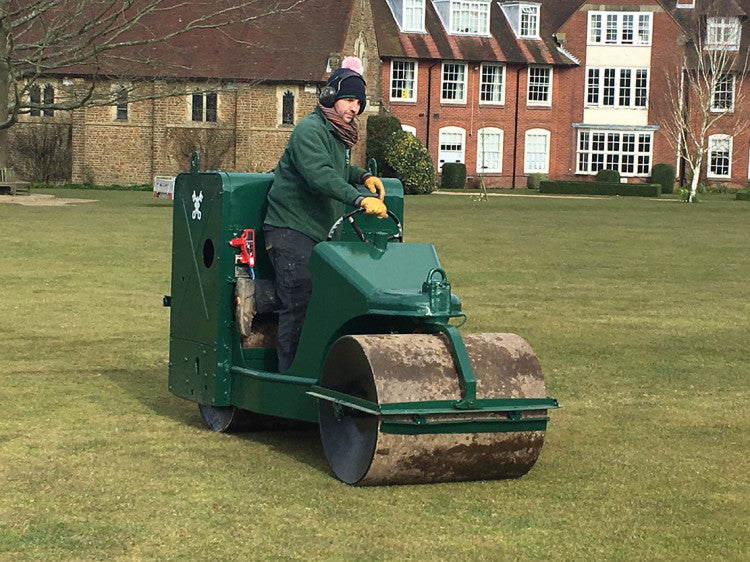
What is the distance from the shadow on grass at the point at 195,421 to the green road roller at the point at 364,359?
88 millimetres

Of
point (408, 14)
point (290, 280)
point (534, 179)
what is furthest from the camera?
point (534, 179)

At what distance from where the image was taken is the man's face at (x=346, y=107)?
7.42 metres

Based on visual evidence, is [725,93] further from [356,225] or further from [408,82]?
[356,225]

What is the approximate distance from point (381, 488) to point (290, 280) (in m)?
1.36

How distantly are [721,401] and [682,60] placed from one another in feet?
204

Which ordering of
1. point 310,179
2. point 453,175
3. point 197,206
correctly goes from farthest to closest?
point 453,175
point 197,206
point 310,179

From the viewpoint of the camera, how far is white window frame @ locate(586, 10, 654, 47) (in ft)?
229

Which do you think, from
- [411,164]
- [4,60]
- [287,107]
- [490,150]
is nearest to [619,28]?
[490,150]

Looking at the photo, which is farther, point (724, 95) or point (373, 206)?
point (724, 95)

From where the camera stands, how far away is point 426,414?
247 inches

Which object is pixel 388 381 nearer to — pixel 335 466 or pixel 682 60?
pixel 335 466

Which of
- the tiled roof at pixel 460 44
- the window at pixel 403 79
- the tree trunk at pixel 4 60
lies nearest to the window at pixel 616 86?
the tiled roof at pixel 460 44

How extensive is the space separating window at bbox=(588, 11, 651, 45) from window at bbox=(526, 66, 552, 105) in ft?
9.60

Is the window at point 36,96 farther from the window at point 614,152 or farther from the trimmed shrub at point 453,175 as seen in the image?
the window at point 614,152
